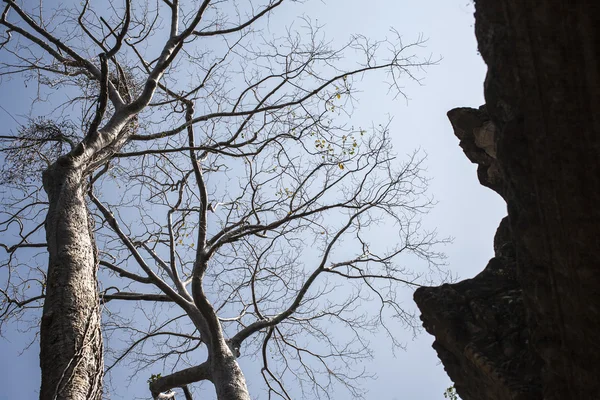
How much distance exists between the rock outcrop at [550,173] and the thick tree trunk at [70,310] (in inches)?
118

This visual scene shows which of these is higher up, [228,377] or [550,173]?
[228,377]

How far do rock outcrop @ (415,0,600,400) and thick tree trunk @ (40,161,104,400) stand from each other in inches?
118

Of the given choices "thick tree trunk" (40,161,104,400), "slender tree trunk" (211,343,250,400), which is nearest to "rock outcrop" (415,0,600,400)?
"thick tree trunk" (40,161,104,400)

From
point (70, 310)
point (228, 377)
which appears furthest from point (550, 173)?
point (228, 377)

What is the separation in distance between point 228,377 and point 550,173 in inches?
210

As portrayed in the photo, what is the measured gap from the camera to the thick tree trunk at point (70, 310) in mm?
3770

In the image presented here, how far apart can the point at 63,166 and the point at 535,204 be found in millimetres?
4520

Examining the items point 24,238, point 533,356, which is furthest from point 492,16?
point 24,238

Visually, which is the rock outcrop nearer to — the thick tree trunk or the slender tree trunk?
the thick tree trunk

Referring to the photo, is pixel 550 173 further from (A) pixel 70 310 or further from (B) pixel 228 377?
(B) pixel 228 377

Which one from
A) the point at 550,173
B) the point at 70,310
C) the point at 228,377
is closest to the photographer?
the point at 550,173

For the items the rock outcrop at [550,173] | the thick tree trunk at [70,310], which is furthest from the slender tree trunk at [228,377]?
the rock outcrop at [550,173]

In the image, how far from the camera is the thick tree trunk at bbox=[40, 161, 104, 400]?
3.77 m

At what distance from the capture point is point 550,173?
276 cm
